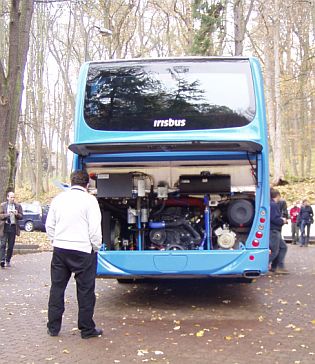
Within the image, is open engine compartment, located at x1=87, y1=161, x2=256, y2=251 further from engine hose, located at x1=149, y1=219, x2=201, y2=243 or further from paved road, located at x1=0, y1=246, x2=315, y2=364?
paved road, located at x1=0, y1=246, x2=315, y2=364

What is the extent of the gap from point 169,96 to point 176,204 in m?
1.67

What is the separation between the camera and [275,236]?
11578 millimetres

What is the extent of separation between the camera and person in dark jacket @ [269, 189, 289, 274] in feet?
37.5

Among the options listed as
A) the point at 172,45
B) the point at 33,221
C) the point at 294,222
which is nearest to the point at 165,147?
the point at 294,222

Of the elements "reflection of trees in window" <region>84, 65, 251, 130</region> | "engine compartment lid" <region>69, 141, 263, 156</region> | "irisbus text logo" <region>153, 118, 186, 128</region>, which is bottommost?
"engine compartment lid" <region>69, 141, 263, 156</region>

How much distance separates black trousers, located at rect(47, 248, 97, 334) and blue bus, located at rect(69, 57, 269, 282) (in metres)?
1.46

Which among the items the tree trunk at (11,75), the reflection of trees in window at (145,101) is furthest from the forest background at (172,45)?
the reflection of trees in window at (145,101)

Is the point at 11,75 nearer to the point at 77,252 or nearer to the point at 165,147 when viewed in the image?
the point at 165,147

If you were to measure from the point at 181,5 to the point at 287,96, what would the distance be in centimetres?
924

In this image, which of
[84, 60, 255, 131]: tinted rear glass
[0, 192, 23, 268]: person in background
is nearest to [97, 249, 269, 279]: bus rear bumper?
[84, 60, 255, 131]: tinted rear glass

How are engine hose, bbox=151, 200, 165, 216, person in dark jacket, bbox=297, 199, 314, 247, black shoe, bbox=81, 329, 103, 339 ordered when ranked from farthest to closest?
person in dark jacket, bbox=297, 199, 314, 247 → engine hose, bbox=151, 200, 165, 216 → black shoe, bbox=81, 329, 103, 339

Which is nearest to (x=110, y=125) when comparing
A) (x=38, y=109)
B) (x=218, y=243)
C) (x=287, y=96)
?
(x=218, y=243)

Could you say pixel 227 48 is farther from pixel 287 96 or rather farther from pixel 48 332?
pixel 48 332

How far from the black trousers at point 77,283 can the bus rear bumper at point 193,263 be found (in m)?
1.40
